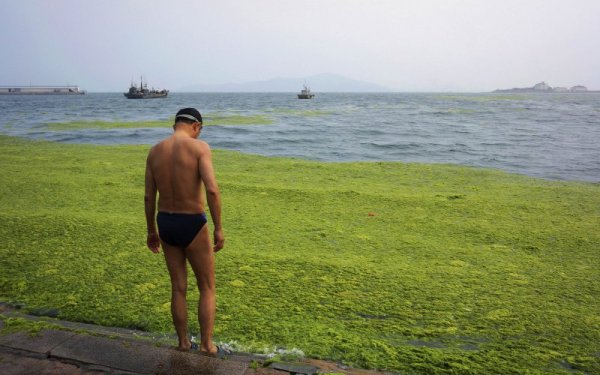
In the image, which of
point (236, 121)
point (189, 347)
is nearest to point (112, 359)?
point (189, 347)

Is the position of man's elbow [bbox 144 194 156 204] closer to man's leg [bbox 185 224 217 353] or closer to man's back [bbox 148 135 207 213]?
man's back [bbox 148 135 207 213]

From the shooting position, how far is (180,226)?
8.68 feet

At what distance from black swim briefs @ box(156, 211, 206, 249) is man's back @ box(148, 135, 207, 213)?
4cm

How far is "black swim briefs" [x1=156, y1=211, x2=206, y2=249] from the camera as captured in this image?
8.70 feet

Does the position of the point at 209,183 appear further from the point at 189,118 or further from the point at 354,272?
the point at 354,272

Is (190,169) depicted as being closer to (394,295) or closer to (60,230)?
(394,295)

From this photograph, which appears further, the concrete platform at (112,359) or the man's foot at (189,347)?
the man's foot at (189,347)

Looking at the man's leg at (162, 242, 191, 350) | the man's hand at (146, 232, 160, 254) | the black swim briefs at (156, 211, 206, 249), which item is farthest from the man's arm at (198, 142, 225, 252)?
the man's hand at (146, 232, 160, 254)

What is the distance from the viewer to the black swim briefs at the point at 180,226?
265 centimetres

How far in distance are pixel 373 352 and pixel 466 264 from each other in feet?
6.94

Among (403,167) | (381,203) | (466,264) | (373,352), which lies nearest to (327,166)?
(403,167)

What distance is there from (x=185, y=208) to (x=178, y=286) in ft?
1.73

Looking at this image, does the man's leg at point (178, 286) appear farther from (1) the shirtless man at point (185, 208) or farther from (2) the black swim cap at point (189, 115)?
(2) the black swim cap at point (189, 115)

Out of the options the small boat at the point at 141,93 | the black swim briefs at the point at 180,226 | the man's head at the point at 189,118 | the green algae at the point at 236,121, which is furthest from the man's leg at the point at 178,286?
the small boat at the point at 141,93
